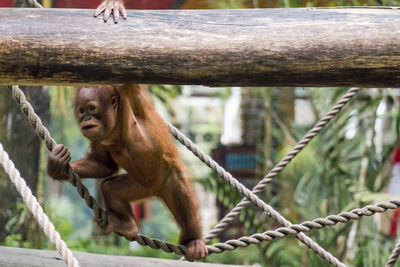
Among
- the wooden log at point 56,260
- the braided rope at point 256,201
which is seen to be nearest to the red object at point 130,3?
the braided rope at point 256,201

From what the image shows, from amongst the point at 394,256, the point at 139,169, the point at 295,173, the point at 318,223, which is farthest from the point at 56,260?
the point at 295,173

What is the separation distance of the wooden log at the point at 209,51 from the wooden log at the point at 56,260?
38.6 inches

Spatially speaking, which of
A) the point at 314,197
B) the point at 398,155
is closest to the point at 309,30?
the point at 314,197

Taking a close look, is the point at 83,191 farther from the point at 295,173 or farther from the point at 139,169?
the point at 295,173

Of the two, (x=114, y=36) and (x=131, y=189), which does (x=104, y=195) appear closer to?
(x=131, y=189)

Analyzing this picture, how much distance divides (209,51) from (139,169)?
1339mm

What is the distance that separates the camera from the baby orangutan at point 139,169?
10.4ft

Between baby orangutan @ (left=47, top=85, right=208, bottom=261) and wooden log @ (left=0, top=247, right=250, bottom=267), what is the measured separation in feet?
0.80

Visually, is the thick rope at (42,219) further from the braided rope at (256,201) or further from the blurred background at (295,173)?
the blurred background at (295,173)

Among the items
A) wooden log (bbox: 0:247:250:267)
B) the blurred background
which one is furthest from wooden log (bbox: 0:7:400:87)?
the blurred background

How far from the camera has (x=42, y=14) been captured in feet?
6.88

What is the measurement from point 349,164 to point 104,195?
10.7 ft

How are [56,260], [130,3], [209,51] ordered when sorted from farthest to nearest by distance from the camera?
[130,3] < [56,260] < [209,51]

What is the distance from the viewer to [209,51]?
6.67 ft
